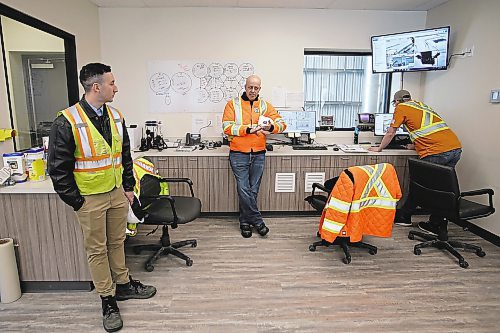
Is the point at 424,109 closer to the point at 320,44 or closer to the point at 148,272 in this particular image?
the point at 320,44

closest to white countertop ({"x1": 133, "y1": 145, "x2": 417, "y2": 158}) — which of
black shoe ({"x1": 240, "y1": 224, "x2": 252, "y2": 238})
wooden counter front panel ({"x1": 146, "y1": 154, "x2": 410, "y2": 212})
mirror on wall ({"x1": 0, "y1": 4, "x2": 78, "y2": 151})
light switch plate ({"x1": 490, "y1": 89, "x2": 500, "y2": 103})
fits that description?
wooden counter front panel ({"x1": 146, "y1": 154, "x2": 410, "y2": 212})

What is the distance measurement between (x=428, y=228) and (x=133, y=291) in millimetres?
3149

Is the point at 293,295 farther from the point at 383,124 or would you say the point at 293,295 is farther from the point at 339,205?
the point at 383,124

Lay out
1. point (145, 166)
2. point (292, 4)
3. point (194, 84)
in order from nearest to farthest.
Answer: point (145, 166) < point (292, 4) < point (194, 84)

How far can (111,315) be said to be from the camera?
221 centimetres

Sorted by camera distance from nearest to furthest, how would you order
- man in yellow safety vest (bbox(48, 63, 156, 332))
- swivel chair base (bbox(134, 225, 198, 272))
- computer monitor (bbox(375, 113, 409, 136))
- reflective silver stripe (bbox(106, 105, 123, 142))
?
man in yellow safety vest (bbox(48, 63, 156, 332))
reflective silver stripe (bbox(106, 105, 123, 142))
swivel chair base (bbox(134, 225, 198, 272))
computer monitor (bbox(375, 113, 409, 136))

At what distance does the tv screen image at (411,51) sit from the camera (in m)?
3.96

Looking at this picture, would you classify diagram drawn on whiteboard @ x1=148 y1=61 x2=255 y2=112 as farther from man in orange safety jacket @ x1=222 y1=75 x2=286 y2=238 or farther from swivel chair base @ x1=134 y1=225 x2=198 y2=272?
swivel chair base @ x1=134 y1=225 x2=198 y2=272

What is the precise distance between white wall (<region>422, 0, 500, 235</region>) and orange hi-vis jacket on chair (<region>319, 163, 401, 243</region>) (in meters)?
1.47

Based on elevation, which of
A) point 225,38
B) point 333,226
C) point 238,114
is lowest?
point 333,226

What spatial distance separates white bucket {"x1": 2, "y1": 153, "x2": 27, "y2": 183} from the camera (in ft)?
8.22

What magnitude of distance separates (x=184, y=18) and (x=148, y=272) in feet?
10.1

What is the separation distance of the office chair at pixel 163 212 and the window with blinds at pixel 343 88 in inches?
99.0

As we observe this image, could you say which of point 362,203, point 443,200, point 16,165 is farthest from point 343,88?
point 16,165
